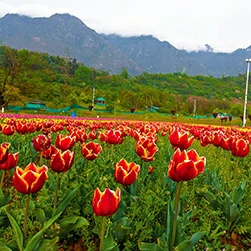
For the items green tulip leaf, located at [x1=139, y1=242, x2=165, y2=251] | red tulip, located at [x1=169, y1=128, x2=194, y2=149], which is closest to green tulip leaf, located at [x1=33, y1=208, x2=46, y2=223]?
green tulip leaf, located at [x1=139, y1=242, x2=165, y2=251]

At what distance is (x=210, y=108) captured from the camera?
314 ft

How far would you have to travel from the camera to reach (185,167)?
2.07 metres

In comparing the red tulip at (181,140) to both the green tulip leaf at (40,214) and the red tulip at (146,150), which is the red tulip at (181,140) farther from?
the green tulip leaf at (40,214)

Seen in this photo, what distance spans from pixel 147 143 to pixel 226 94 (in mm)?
141472

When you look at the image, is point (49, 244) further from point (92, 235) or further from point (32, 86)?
point (32, 86)

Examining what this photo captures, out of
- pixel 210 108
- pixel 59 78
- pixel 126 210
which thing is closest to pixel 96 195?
pixel 126 210

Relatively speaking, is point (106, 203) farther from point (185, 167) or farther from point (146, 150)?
point (146, 150)

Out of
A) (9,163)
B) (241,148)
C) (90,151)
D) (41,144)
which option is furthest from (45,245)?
(241,148)

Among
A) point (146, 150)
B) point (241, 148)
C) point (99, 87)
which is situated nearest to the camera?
point (146, 150)

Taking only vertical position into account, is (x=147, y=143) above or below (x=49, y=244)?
above

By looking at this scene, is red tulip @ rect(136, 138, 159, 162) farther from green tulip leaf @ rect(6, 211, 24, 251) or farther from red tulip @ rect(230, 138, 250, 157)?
green tulip leaf @ rect(6, 211, 24, 251)

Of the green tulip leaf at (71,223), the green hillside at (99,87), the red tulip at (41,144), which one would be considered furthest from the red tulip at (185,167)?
the green hillside at (99,87)

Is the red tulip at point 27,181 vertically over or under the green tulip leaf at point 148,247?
over

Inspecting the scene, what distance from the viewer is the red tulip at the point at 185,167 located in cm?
207
